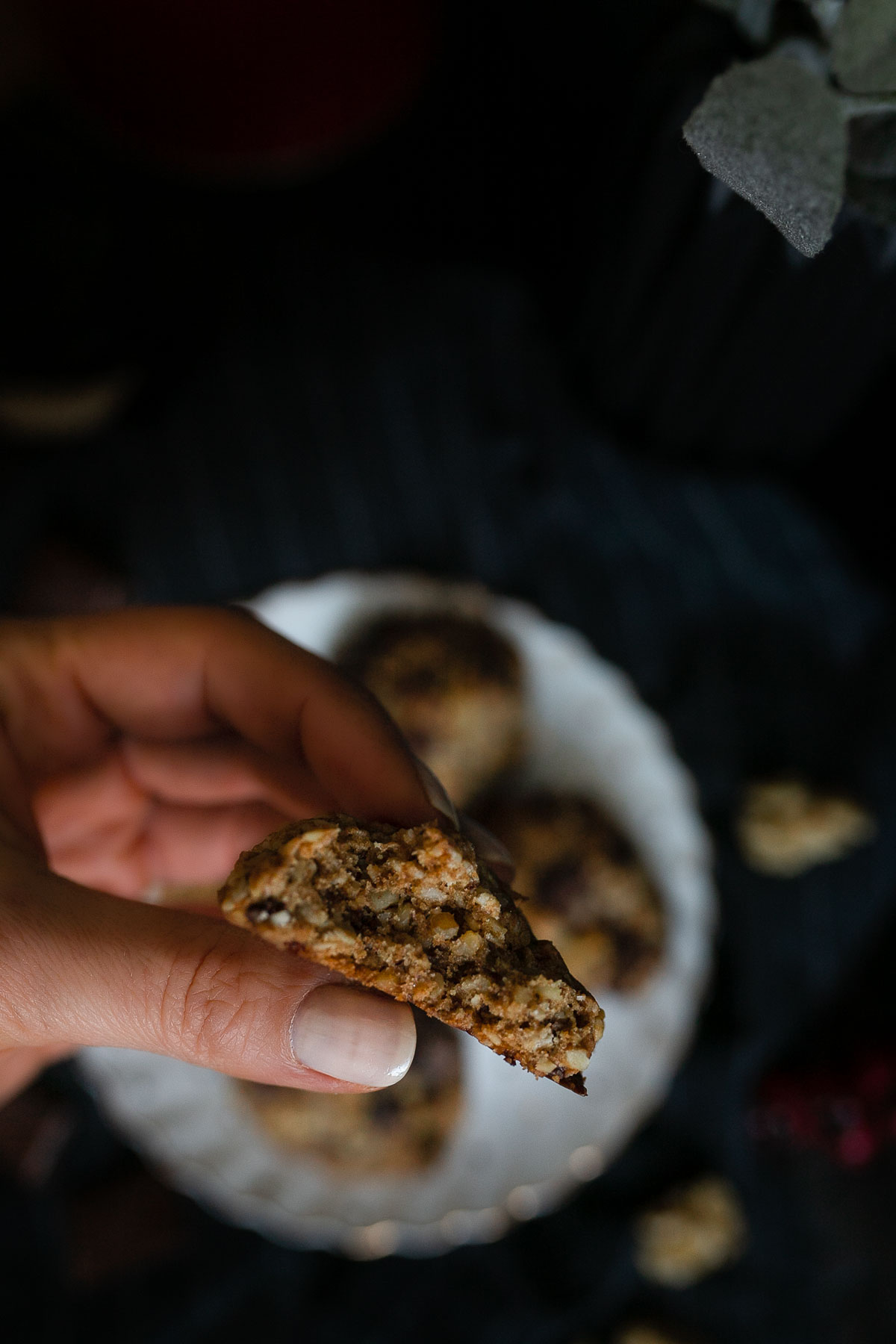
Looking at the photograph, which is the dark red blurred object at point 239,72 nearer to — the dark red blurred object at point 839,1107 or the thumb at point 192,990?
the thumb at point 192,990

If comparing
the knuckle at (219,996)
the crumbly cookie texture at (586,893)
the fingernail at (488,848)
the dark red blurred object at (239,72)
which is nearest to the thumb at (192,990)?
the knuckle at (219,996)

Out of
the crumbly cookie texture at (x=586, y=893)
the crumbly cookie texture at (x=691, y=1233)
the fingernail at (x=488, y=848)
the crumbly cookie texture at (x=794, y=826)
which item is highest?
the fingernail at (x=488, y=848)

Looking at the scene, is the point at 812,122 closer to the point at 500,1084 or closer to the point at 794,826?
the point at 794,826

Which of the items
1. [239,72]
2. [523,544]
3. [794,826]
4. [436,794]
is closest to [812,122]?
[436,794]

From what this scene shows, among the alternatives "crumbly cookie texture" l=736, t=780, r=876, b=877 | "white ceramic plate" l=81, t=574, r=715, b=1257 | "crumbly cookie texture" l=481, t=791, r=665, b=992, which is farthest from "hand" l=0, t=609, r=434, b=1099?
"crumbly cookie texture" l=736, t=780, r=876, b=877

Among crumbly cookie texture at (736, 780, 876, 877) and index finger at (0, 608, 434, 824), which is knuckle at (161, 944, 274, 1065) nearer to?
index finger at (0, 608, 434, 824)

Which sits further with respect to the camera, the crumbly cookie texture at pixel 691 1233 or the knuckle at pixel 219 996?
the crumbly cookie texture at pixel 691 1233
